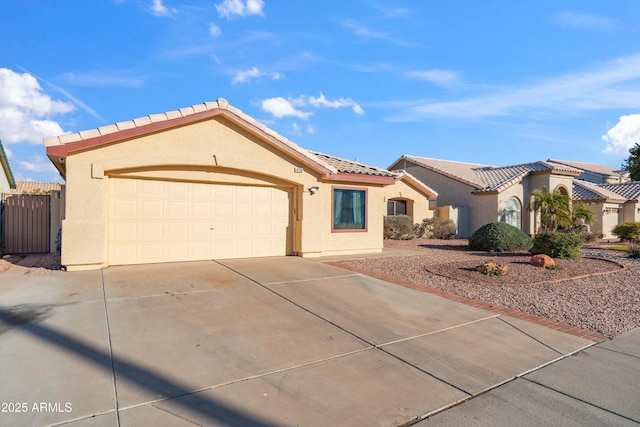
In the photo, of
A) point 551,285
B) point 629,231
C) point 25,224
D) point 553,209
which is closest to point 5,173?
point 25,224

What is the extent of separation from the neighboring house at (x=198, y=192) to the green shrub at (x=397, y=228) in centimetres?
869

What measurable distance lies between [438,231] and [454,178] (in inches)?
185

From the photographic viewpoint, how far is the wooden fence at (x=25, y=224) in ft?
41.3

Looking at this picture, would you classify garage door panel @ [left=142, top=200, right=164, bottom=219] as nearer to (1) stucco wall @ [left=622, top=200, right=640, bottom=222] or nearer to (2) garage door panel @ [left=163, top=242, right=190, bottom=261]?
(2) garage door panel @ [left=163, top=242, right=190, bottom=261]

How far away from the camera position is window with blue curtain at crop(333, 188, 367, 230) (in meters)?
13.5

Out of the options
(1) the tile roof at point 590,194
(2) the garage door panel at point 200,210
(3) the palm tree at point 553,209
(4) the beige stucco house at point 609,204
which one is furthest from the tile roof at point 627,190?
(2) the garage door panel at point 200,210

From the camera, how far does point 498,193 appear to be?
2397 centimetres

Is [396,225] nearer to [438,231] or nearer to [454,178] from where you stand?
[438,231]

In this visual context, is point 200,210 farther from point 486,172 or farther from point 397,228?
point 486,172

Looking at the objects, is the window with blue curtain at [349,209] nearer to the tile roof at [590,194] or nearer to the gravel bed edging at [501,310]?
the gravel bed edging at [501,310]

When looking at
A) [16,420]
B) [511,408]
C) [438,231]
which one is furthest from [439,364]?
[438,231]

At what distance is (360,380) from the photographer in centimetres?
418

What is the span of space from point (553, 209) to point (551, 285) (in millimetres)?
14676

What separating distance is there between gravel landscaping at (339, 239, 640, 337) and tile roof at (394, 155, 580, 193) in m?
11.7
